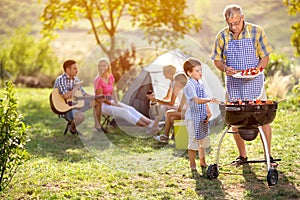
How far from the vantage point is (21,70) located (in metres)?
14.9

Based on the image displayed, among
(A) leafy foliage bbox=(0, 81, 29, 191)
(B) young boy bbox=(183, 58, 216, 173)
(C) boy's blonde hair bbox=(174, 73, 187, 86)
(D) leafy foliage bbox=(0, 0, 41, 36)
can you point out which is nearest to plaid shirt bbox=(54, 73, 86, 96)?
(C) boy's blonde hair bbox=(174, 73, 187, 86)

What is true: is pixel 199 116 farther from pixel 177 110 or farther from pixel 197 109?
pixel 177 110

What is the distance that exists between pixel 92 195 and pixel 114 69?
820cm

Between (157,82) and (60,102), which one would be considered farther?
(157,82)

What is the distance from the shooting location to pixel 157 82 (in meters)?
8.13

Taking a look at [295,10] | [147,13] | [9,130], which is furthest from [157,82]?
[9,130]

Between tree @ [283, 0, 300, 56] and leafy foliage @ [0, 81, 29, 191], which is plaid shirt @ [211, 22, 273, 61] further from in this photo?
tree @ [283, 0, 300, 56]

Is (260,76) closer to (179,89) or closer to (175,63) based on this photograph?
(179,89)

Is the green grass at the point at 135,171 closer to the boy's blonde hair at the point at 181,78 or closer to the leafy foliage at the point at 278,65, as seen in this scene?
the boy's blonde hair at the point at 181,78

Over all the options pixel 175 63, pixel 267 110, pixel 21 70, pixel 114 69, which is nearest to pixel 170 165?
pixel 267 110

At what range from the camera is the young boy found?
5.02 meters

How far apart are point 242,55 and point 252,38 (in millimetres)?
181

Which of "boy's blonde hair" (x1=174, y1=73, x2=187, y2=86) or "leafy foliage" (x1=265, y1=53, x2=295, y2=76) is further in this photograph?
"leafy foliage" (x1=265, y1=53, x2=295, y2=76)

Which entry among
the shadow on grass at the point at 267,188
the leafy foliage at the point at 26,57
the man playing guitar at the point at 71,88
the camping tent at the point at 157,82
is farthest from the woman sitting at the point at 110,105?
the leafy foliage at the point at 26,57
